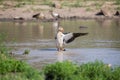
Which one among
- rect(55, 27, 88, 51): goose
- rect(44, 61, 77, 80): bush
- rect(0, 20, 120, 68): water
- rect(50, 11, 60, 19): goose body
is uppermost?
rect(44, 61, 77, 80): bush

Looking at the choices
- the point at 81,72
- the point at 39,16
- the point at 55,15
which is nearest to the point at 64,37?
the point at 81,72

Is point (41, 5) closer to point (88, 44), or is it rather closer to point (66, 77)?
point (88, 44)

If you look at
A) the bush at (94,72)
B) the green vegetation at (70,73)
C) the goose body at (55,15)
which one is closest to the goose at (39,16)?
the goose body at (55,15)

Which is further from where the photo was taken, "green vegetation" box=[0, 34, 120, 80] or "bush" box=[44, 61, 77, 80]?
"bush" box=[44, 61, 77, 80]

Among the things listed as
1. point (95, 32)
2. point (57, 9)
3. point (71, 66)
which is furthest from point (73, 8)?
point (71, 66)

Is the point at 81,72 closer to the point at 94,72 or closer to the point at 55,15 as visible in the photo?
the point at 94,72

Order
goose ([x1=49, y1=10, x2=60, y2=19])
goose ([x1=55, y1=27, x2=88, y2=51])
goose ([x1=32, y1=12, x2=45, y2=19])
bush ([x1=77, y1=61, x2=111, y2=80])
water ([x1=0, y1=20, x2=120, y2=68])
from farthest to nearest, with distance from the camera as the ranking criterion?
goose ([x1=49, y1=10, x2=60, y2=19]) < goose ([x1=32, y1=12, x2=45, y2=19]) < goose ([x1=55, y1=27, x2=88, y2=51]) < water ([x1=0, y1=20, x2=120, y2=68]) < bush ([x1=77, y1=61, x2=111, y2=80])

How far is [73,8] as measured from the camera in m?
36.2

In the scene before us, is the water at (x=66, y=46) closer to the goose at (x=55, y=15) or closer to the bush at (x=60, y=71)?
the bush at (x=60, y=71)

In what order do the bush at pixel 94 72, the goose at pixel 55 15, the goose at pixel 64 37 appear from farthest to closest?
1. the goose at pixel 55 15
2. the goose at pixel 64 37
3. the bush at pixel 94 72

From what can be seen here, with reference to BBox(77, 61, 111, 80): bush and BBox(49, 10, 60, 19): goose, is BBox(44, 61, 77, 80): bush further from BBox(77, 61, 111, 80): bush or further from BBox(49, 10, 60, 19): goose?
BBox(49, 10, 60, 19): goose

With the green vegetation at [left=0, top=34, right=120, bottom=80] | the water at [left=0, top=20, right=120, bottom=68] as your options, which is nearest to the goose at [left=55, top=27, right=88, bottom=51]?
the water at [left=0, top=20, right=120, bottom=68]

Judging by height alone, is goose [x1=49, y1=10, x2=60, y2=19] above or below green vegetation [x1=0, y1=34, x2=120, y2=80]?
below

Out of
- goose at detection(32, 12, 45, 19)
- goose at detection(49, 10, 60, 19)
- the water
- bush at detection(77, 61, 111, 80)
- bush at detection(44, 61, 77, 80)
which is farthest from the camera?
goose at detection(49, 10, 60, 19)
